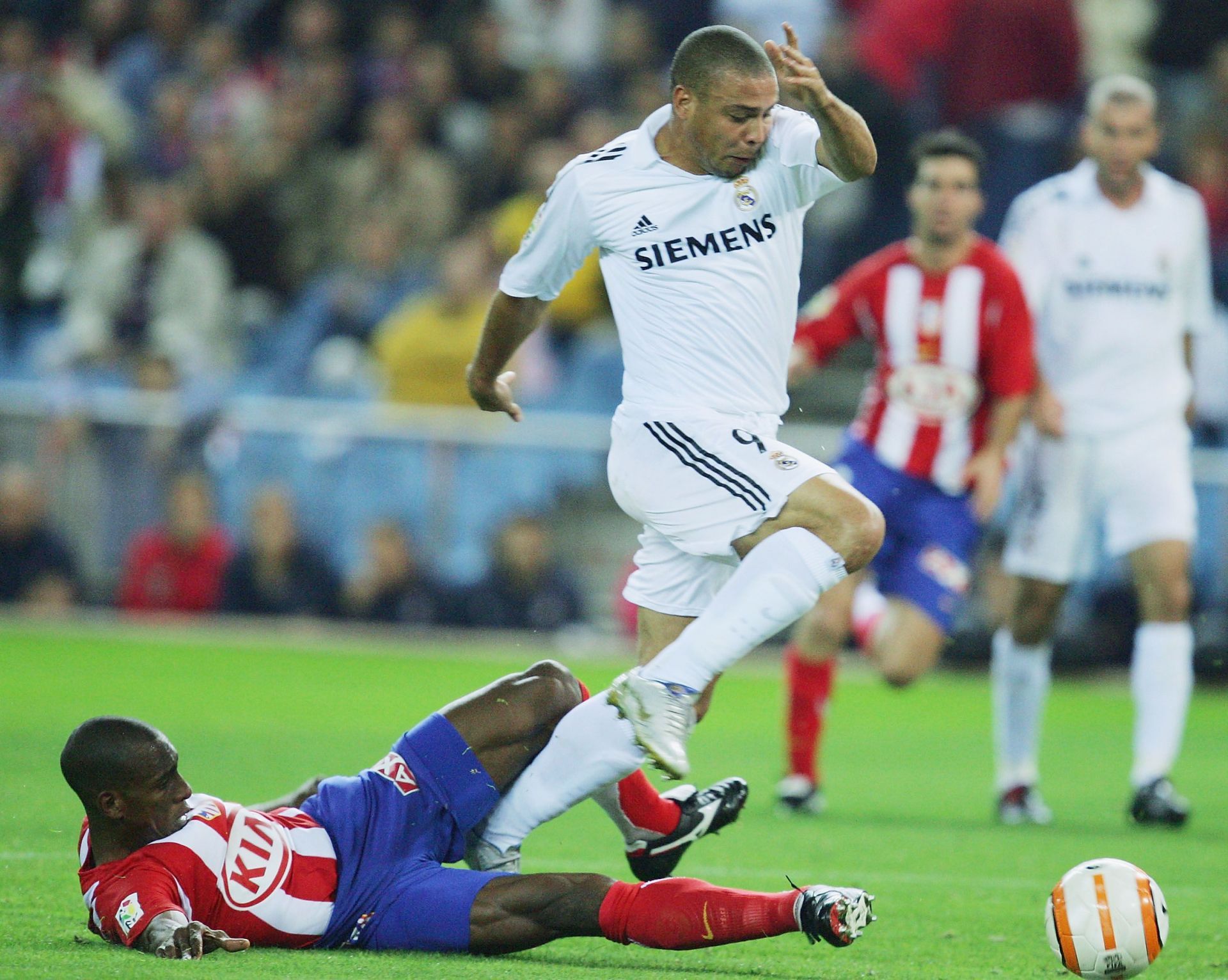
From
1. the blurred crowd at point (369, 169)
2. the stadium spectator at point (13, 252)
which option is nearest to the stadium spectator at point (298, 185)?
the blurred crowd at point (369, 169)

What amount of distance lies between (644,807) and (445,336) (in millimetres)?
8768

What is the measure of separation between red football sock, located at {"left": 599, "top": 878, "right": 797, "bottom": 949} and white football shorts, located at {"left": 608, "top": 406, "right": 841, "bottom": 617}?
1.02 metres

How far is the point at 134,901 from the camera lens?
4379mm

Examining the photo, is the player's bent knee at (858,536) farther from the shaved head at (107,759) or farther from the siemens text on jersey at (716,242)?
the shaved head at (107,759)

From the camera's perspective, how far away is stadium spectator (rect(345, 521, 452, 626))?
13.5 metres

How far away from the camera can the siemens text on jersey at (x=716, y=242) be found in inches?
207

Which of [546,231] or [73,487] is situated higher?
[546,231]

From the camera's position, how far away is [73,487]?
45.9 feet

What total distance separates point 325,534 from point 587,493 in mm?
1877

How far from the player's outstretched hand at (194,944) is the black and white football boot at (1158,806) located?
4.22 meters

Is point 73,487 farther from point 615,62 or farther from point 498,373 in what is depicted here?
point 498,373

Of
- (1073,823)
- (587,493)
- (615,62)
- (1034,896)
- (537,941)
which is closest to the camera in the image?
(537,941)

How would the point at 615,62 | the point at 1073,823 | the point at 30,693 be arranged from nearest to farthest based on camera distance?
the point at 1073,823 → the point at 30,693 → the point at 615,62

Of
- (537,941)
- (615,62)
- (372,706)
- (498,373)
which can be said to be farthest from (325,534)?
(537,941)
